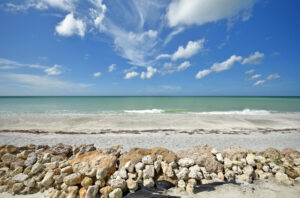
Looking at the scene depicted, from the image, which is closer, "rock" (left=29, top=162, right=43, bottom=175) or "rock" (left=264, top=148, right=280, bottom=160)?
"rock" (left=29, top=162, right=43, bottom=175)

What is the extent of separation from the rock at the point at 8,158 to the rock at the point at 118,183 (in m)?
3.22

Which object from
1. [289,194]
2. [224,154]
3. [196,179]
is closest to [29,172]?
[196,179]

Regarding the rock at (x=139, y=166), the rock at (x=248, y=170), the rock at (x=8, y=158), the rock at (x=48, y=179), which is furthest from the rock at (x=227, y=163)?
the rock at (x=8, y=158)

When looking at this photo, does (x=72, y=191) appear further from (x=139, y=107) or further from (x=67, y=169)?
(x=139, y=107)

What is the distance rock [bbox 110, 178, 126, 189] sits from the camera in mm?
2709

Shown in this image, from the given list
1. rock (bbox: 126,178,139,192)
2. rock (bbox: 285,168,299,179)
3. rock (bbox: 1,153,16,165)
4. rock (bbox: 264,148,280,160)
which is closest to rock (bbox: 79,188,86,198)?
rock (bbox: 126,178,139,192)

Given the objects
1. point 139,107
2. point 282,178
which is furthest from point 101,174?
point 139,107

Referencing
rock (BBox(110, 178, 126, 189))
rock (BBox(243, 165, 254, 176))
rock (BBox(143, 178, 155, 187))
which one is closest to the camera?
rock (BBox(110, 178, 126, 189))

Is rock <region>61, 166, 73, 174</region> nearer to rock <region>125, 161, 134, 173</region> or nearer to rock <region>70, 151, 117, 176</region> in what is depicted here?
rock <region>70, 151, 117, 176</region>

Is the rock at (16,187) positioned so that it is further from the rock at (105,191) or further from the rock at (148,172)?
the rock at (148,172)

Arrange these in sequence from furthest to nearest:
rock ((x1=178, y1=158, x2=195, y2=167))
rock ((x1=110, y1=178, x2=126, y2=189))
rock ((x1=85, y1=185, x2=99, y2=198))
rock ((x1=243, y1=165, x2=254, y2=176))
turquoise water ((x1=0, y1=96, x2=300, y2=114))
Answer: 1. turquoise water ((x1=0, y1=96, x2=300, y2=114))
2. rock ((x1=178, y1=158, x2=195, y2=167))
3. rock ((x1=243, y1=165, x2=254, y2=176))
4. rock ((x1=110, y1=178, x2=126, y2=189))
5. rock ((x1=85, y1=185, x2=99, y2=198))

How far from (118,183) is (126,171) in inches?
13.0

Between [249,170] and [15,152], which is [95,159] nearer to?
[15,152]

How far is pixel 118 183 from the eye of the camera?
273 centimetres
